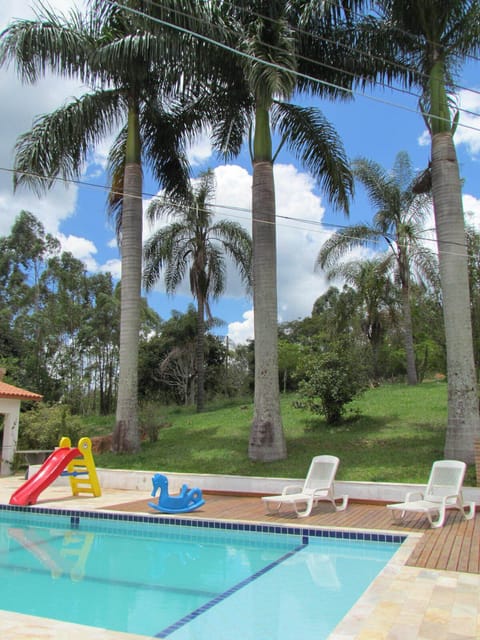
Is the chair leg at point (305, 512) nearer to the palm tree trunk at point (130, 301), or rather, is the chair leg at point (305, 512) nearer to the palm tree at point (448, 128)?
the palm tree at point (448, 128)

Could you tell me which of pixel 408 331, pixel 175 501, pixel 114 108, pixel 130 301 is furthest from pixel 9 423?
pixel 408 331

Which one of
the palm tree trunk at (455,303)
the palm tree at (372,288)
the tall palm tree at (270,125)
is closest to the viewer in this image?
the palm tree trunk at (455,303)

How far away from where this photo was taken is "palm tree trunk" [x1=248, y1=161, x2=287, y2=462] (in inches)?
515

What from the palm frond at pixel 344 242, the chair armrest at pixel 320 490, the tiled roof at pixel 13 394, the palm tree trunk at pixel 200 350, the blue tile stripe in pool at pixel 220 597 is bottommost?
the blue tile stripe in pool at pixel 220 597

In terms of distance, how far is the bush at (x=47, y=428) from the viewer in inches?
714

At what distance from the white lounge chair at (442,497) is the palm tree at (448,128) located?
1887 millimetres

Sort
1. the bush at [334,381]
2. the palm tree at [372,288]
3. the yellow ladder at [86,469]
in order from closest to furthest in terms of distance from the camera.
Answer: the yellow ladder at [86,469]
the bush at [334,381]
the palm tree at [372,288]

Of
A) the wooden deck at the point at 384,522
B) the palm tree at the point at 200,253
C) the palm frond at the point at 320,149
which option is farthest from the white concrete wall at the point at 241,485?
the palm tree at the point at 200,253

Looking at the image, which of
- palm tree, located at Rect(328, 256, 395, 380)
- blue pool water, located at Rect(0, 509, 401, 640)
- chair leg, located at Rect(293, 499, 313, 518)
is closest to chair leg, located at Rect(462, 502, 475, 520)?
blue pool water, located at Rect(0, 509, 401, 640)

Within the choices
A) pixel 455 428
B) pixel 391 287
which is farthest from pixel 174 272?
pixel 455 428

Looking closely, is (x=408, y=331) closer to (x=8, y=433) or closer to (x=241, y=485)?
(x=241, y=485)

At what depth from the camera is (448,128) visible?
12.4 meters

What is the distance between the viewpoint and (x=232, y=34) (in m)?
13.4

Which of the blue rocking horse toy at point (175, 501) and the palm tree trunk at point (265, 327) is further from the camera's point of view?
the palm tree trunk at point (265, 327)
